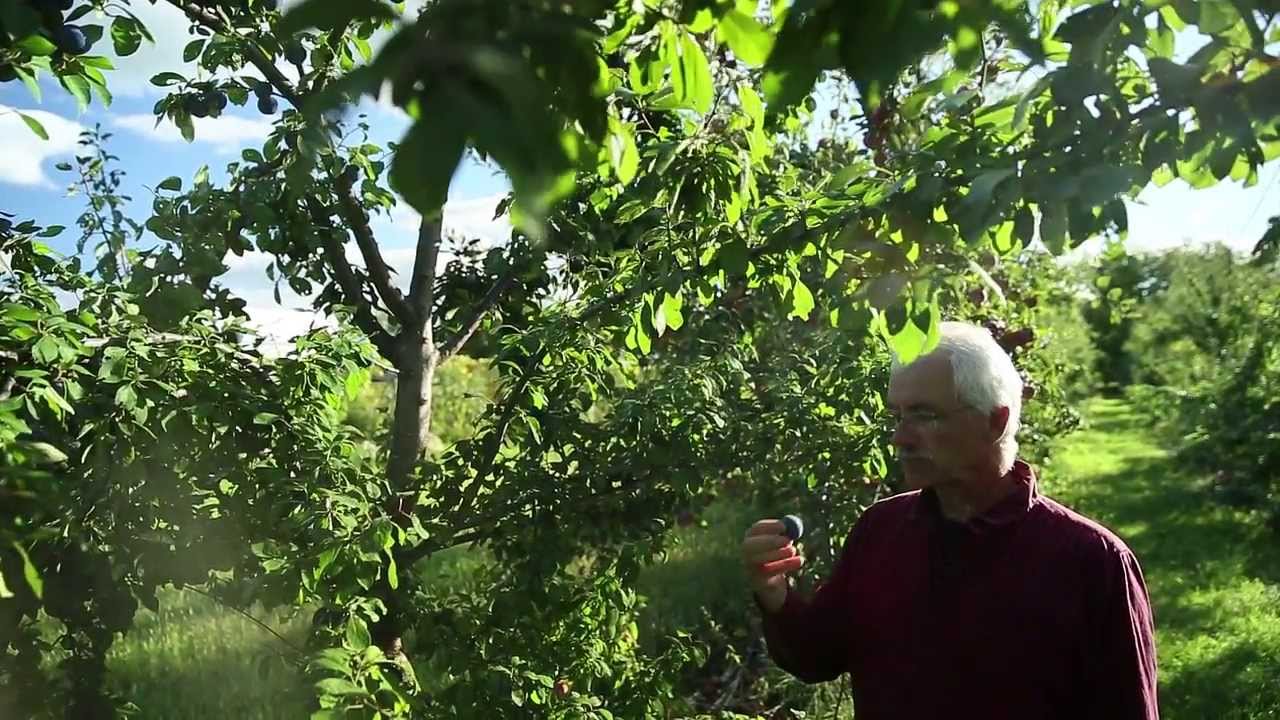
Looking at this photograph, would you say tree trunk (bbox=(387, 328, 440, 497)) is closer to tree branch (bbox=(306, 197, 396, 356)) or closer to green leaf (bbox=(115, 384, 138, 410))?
tree branch (bbox=(306, 197, 396, 356))

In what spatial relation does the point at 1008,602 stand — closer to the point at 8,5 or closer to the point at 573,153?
the point at 573,153

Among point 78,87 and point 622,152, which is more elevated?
point 78,87

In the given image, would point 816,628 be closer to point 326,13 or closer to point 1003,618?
point 1003,618

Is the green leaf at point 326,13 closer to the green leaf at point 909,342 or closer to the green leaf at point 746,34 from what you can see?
the green leaf at point 746,34

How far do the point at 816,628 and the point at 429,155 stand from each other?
1.64 metres

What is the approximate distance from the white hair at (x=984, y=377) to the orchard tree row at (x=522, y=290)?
4.5 inches

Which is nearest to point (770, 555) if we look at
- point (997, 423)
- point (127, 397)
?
point (997, 423)

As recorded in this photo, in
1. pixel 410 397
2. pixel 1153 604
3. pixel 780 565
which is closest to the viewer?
pixel 780 565

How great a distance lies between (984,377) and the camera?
188cm

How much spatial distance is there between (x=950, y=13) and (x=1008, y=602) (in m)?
1.19

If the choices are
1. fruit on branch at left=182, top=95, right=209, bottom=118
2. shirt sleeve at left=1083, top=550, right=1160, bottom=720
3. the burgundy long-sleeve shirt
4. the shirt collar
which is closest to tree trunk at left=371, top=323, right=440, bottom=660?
fruit on branch at left=182, top=95, right=209, bottom=118

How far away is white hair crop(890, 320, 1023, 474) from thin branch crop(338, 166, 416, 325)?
5.20 feet

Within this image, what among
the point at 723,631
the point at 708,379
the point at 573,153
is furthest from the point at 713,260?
the point at 723,631

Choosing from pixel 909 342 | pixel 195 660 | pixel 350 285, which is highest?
pixel 350 285
